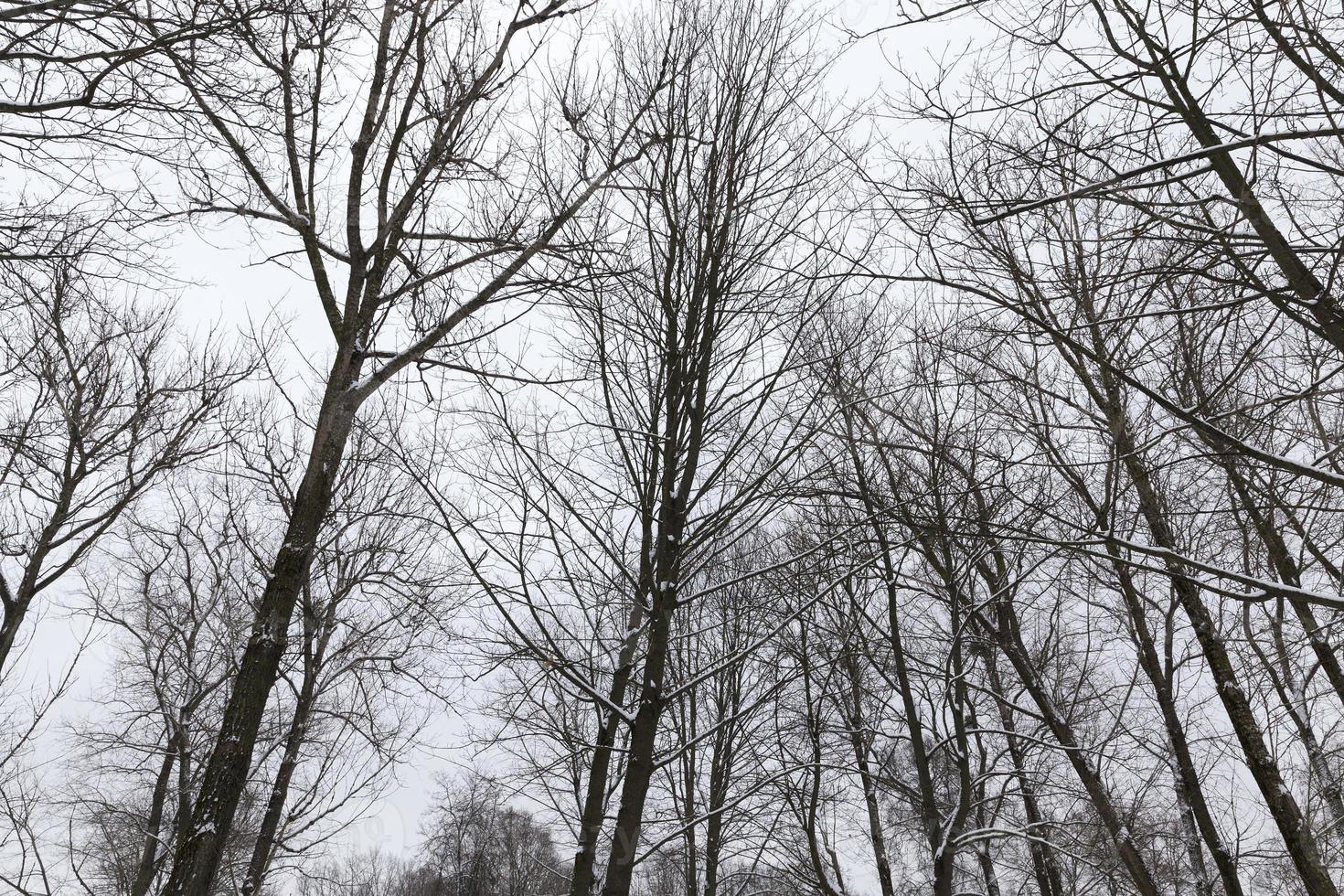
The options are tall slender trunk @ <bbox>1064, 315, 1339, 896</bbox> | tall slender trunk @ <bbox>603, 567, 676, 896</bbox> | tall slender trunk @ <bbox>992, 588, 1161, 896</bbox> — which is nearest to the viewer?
tall slender trunk @ <bbox>603, 567, 676, 896</bbox>

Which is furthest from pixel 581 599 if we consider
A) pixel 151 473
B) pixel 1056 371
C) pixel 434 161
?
pixel 151 473

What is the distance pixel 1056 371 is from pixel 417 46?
5.82 metres

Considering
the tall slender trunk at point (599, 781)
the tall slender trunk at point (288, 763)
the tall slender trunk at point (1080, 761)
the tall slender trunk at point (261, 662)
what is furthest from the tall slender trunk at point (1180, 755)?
the tall slender trunk at point (288, 763)

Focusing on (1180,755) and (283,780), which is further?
(283,780)

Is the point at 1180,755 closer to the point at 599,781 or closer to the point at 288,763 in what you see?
the point at 599,781

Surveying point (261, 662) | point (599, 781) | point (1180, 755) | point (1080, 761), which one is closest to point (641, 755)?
point (599, 781)

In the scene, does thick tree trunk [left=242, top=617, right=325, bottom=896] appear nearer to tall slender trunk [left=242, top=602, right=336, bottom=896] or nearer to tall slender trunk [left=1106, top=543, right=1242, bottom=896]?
tall slender trunk [left=242, top=602, right=336, bottom=896]

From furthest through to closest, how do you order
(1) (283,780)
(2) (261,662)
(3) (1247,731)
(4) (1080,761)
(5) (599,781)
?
(1) (283,780) < (4) (1080,761) < (3) (1247,731) < (5) (599,781) < (2) (261,662)

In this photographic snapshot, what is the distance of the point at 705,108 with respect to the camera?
513cm

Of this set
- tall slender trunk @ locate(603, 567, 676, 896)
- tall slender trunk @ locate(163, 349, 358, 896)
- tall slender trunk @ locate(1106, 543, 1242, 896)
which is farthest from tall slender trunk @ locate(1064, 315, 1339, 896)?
tall slender trunk @ locate(163, 349, 358, 896)

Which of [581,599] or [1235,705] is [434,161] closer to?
[581,599]

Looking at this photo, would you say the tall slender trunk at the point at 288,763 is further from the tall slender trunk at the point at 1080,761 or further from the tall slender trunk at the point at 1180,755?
the tall slender trunk at the point at 1180,755

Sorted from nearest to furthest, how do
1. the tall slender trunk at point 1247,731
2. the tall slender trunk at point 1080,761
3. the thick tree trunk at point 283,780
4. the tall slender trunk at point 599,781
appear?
1. the tall slender trunk at point 599,781
2. the tall slender trunk at point 1247,731
3. the tall slender trunk at point 1080,761
4. the thick tree trunk at point 283,780

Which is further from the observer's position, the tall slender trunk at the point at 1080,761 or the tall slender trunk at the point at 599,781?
the tall slender trunk at the point at 1080,761
